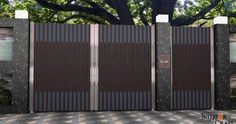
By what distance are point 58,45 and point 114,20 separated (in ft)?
27.9

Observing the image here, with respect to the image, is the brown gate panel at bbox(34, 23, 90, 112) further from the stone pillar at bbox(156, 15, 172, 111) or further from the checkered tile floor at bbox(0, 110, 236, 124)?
the stone pillar at bbox(156, 15, 172, 111)

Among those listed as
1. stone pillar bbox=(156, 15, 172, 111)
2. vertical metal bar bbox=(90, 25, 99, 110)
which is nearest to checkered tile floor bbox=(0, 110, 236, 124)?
stone pillar bbox=(156, 15, 172, 111)

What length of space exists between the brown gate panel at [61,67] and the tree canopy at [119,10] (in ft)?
25.3

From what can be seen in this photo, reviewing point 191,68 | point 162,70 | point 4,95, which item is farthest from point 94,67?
point 191,68

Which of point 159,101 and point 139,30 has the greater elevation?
point 139,30

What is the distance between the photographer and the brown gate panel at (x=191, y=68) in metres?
13.9

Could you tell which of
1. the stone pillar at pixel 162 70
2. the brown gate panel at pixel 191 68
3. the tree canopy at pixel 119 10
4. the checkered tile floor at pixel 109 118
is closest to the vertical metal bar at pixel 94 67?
the checkered tile floor at pixel 109 118

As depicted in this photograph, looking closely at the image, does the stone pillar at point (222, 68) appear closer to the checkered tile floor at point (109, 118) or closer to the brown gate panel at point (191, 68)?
the brown gate panel at point (191, 68)

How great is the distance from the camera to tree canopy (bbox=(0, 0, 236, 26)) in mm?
21219

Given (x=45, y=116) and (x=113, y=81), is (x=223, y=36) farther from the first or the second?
(x=45, y=116)

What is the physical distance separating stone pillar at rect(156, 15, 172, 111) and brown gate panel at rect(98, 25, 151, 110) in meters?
0.37

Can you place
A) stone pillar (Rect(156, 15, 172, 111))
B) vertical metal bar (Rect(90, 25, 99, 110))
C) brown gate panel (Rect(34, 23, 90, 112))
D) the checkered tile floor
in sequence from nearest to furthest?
the checkered tile floor, brown gate panel (Rect(34, 23, 90, 112)), vertical metal bar (Rect(90, 25, 99, 110)), stone pillar (Rect(156, 15, 172, 111))

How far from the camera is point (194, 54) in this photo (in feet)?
46.3

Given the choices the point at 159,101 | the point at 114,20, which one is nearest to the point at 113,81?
the point at 159,101
